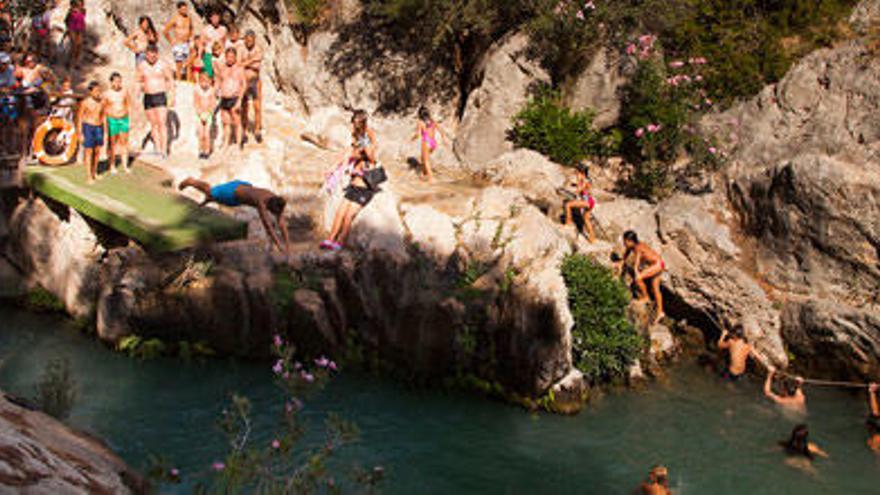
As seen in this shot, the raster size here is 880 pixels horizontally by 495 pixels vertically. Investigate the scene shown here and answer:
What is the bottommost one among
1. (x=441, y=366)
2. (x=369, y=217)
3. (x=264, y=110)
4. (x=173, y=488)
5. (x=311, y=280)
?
(x=173, y=488)

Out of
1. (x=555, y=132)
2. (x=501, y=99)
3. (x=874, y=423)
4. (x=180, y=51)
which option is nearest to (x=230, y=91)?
(x=180, y=51)

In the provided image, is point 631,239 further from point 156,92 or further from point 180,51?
point 180,51

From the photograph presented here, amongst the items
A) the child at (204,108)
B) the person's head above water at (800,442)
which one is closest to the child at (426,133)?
the child at (204,108)

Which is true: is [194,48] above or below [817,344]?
above

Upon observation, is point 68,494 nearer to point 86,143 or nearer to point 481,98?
point 86,143

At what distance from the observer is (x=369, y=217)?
13.2 m

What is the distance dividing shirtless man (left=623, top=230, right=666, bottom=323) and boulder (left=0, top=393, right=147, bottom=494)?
905 cm

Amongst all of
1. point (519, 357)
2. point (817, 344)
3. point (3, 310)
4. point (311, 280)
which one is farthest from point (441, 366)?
point (3, 310)

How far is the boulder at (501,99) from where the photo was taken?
17.0 meters

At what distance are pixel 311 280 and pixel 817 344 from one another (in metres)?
8.62

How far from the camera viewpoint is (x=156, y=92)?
14023 mm

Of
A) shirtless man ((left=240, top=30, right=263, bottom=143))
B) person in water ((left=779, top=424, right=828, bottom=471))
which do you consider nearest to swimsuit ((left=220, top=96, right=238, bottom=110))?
shirtless man ((left=240, top=30, right=263, bottom=143))

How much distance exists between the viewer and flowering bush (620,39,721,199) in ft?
51.0

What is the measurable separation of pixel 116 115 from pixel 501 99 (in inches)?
320
